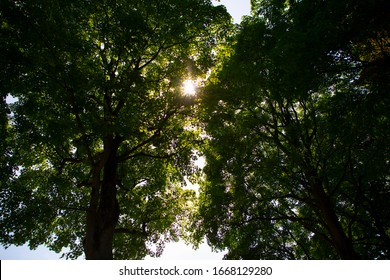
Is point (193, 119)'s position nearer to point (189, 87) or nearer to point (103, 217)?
point (189, 87)

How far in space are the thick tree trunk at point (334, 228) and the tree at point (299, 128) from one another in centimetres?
5

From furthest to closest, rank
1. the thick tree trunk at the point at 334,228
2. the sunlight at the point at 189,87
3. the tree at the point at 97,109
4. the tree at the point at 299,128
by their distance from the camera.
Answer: the sunlight at the point at 189,87, the thick tree trunk at the point at 334,228, the tree at the point at 97,109, the tree at the point at 299,128

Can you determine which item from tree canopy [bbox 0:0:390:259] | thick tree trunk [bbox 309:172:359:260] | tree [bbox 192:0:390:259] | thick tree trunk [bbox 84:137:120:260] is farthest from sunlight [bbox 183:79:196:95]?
thick tree trunk [bbox 309:172:359:260]

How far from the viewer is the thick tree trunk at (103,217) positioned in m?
10.4

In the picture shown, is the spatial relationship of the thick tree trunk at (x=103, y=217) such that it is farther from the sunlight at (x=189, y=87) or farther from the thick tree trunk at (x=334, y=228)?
the thick tree trunk at (x=334, y=228)

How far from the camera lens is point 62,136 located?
10703 millimetres

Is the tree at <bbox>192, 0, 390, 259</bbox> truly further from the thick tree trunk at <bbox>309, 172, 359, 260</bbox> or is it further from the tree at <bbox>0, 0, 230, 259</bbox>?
the tree at <bbox>0, 0, 230, 259</bbox>

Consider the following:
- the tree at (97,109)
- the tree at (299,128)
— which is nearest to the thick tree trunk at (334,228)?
the tree at (299,128)

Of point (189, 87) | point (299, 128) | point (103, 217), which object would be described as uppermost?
point (189, 87)

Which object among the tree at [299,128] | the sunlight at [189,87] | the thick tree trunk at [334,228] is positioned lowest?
the thick tree trunk at [334,228]

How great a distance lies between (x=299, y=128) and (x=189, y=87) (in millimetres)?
5958

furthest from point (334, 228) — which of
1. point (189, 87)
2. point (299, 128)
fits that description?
point (189, 87)

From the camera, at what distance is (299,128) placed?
43.6 feet

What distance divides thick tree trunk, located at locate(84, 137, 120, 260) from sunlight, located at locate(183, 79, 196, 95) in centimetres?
462
